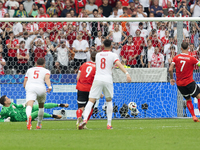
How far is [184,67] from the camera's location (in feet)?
35.0

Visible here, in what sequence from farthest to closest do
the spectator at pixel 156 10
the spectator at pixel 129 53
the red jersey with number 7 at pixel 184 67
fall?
the spectator at pixel 156 10, the spectator at pixel 129 53, the red jersey with number 7 at pixel 184 67

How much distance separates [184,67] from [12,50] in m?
6.36

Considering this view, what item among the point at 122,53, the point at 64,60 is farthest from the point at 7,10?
the point at 122,53

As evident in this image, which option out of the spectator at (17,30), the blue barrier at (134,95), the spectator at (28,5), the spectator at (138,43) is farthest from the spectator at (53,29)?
the spectator at (28,5)

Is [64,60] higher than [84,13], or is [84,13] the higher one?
[84,13]

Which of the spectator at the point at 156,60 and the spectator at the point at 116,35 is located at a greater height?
the spectator at the point at 116,35

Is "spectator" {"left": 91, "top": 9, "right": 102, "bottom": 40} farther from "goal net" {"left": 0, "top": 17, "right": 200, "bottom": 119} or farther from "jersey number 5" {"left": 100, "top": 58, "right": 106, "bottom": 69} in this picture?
"jersey number 5" {"left": 100, "top": 58, "right": 106, "bottom": 69}

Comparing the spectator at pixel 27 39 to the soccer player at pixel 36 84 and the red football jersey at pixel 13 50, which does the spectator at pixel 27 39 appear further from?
Answer: the soccer player at pixel 36 84


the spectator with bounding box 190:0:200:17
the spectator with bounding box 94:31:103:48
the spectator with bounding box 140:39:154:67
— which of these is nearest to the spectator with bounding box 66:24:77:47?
the spectator with bounding box 94:31:103:48

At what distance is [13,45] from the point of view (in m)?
14.0

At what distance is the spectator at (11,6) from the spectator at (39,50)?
12.8ft

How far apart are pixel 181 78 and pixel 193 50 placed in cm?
357

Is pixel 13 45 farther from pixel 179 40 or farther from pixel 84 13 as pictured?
pixel 179 40

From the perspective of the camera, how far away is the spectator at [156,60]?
44.9 ft
